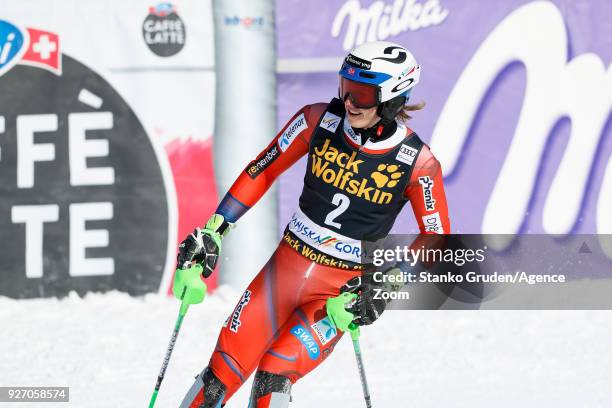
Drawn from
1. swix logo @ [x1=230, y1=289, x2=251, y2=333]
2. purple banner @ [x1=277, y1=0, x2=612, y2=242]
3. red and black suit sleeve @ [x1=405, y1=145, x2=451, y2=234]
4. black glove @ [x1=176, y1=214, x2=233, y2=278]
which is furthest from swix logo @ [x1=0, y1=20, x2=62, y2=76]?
red and black suit sleeve @ [x1=405, y1=145, x2=451, y2=234]

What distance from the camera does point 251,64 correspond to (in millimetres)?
8117

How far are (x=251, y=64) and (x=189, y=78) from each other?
23.1 inches

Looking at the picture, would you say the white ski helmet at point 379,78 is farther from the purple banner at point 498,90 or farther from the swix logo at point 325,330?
the purple banner at point 498,90

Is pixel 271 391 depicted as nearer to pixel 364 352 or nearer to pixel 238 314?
pixel 238 314

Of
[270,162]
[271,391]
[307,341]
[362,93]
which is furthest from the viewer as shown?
[270,162]

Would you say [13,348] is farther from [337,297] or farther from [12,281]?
[337,297]

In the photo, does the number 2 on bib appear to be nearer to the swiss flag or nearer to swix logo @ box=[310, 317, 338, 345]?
swix logo @ box=[310, 317, 338, 345]

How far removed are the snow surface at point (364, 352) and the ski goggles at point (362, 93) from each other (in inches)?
97.7

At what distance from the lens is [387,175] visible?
4.51 meters

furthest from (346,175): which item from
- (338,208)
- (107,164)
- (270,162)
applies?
(107,164)

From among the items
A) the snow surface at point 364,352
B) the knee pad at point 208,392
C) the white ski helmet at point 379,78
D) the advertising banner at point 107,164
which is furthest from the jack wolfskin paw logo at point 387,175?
the advertising banner at point 107,164

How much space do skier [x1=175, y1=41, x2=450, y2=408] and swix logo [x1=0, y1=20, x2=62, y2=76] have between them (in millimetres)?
4269

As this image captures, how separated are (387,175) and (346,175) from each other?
0.68 ft

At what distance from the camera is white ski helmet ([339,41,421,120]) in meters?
4.38
